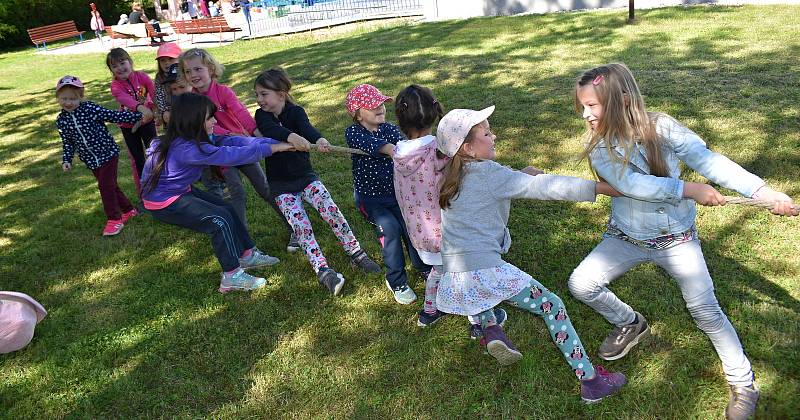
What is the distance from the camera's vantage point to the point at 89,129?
19.1 feet

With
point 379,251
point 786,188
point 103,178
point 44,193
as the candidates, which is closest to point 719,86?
point 786,188

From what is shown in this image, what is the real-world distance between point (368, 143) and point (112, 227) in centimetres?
363

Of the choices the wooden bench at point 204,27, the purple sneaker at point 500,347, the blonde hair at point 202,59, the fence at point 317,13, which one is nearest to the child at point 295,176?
the blonde hair at point 202,59

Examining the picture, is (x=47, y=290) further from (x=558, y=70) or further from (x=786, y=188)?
(x=558, y=70)

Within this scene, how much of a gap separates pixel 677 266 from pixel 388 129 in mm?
2035

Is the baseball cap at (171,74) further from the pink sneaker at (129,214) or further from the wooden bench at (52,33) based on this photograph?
the wooden bench at (52,33)

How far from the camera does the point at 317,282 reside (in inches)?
185

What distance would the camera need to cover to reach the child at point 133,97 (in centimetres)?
604

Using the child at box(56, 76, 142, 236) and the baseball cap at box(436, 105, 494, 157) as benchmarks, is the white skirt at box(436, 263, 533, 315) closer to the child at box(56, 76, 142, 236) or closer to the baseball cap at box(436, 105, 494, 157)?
the baseball cap at box(436, 105, 494, 157)

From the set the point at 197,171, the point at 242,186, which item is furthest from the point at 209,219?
the point at 242,186

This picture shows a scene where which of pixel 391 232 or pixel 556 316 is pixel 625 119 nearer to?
pixel 556 316

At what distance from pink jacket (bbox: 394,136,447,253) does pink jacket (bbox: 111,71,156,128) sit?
3.64 meters

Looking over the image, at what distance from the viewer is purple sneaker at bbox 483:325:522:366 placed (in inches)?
131

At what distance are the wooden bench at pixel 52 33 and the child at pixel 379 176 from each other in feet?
99.0
